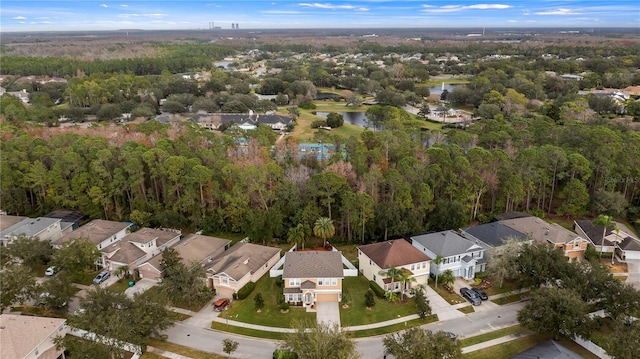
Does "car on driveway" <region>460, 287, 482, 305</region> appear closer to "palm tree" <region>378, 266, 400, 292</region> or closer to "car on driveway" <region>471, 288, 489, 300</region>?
"car on driveway" <region>471, 288, 489, 300</region>

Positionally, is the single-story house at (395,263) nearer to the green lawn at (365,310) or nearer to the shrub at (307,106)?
the green lawn at (365,310)

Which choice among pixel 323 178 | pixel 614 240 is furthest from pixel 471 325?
pixel 614 240

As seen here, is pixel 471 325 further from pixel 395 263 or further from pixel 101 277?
pixel 101 277

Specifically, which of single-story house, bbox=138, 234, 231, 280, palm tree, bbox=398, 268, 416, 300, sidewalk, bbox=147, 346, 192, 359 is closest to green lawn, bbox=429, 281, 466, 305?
palm tree, bbox=398, 268, 416, 300

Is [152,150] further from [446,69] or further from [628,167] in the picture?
[446,69]

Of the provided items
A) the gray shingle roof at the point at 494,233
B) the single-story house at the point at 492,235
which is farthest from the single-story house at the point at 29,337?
the gray shingle roof at the point at 494,233
